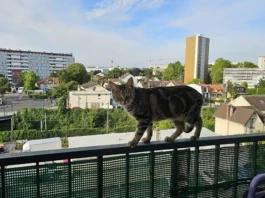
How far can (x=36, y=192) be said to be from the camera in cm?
76

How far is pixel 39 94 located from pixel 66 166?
1857 cm

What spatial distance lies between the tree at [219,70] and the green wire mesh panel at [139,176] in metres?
22.4

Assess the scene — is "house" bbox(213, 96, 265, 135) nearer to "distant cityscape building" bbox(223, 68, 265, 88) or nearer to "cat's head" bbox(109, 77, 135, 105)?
"cat's head" bbox(109, 77, 135, 105)

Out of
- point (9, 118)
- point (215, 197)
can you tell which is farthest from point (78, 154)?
point (9, 118)

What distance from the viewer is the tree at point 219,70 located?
21.8 m

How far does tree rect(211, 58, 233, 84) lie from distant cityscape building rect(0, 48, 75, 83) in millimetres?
17722

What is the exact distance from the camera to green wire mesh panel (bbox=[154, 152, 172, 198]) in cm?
92

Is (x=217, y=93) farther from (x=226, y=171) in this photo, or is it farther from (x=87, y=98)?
(x=226, y=171)

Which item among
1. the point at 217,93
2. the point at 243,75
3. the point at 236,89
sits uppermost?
the point at 243,75

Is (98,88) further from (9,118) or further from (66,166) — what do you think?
(66,166)

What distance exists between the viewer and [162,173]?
94 centimetres

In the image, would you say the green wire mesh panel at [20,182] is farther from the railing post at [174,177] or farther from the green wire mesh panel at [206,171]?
the green wire mesh panel at [206,171]

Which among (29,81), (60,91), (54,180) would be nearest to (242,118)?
(54,180)

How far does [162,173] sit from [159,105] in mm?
335
